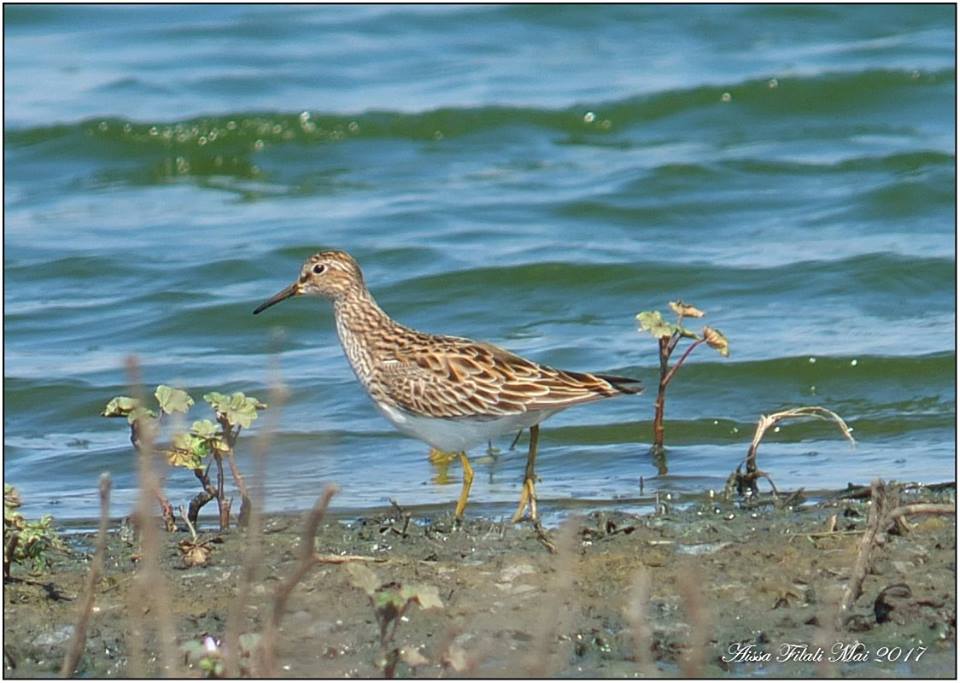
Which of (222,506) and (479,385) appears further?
(479,385)

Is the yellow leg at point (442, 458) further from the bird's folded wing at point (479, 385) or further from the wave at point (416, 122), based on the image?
the wave at point (416, 122)

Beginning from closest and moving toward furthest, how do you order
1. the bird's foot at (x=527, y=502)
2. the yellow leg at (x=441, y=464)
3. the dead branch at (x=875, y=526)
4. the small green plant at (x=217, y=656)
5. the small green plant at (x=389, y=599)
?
the small green plant at (x=217, y=656)
the small green plant at (x=389, y=599)
the dead branch at (x=875, y=526)
the bird's foot at (x=527, y=502)
the yellow leg at (x=441, y=464)

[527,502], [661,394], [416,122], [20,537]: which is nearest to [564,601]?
[527,502]

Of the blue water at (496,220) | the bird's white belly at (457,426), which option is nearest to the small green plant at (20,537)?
the blue water at (496,220)

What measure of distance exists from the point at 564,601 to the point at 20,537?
201cm

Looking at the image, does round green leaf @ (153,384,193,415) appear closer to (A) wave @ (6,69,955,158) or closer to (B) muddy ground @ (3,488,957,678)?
(B) muddy ground @ (3,488,957,678)

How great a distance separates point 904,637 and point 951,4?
15768 millimetres

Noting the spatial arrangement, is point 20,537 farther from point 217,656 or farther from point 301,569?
point 301,569

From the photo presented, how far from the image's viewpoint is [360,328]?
8.03 m

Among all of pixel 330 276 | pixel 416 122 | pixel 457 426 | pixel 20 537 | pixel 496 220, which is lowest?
pixel 20 537

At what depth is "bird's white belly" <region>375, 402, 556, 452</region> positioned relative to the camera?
7.39m

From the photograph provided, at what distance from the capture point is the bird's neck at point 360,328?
785cm

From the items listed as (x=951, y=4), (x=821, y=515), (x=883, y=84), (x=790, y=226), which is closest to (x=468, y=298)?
(x=790, y=226)

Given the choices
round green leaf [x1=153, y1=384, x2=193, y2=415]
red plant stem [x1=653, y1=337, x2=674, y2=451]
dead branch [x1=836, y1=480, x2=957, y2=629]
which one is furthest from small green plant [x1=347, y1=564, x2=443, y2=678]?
red plant stem [x1=653, y1=337, x2=674, y2=451]
